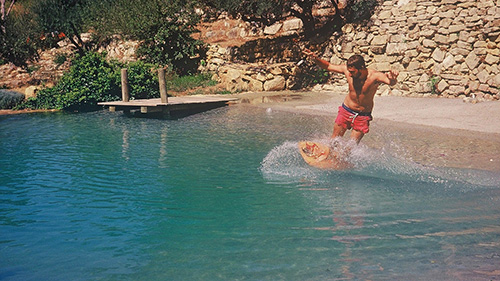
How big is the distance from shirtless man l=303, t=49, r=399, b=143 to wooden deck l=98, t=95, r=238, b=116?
7.28 metres

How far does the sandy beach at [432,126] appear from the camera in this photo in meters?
8.95

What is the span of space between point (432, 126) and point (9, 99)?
13.0 meters

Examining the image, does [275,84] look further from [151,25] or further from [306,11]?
[151,25]

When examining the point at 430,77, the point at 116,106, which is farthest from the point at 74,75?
the point at 430,77

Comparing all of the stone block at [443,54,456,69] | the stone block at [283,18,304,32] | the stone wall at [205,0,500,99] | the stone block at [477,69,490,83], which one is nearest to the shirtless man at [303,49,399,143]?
the stone wall at [205,0,500,99]

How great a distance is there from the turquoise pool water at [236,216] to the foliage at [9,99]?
7.06 m

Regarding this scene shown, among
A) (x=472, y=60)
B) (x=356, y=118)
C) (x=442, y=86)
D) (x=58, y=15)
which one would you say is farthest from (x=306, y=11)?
(x=356, y=118)

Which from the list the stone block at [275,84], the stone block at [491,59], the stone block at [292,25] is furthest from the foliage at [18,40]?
the stone block at [491,59]

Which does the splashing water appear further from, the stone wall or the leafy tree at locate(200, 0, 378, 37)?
the leafy tree at locate(200, 0, 378, 37)

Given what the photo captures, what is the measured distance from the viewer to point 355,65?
756cm

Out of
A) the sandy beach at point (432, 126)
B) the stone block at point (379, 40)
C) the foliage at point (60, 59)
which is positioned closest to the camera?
the sandy beach at point (432, 126)

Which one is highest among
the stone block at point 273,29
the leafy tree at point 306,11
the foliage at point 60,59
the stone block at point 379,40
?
the leafy tree at point 306,11

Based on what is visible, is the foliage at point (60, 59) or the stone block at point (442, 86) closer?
the stone block at point (442, 86)

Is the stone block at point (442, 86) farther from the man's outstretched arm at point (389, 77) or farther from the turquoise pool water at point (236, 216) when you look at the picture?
the man's outstretched arm at point (389, 77)
